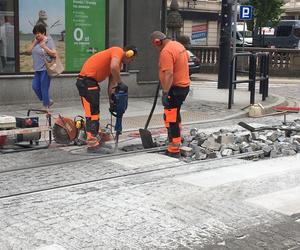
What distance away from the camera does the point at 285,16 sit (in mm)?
59344

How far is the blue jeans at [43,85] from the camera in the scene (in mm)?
10320

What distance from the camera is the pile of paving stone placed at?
26.7 ft

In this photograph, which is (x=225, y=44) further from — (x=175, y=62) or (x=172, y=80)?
(x=172, y=80)

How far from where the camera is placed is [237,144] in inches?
342

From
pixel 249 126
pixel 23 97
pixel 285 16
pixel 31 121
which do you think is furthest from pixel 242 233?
pixel 285 16

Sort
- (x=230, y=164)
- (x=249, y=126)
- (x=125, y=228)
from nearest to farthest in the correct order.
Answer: (x=125, y=228) → (x=230, y=164) → (x=249, y=126)

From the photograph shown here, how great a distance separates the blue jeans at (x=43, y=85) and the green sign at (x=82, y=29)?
242 cm

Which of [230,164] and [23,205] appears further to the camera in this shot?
[230,164]

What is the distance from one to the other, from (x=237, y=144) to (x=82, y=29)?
5744 millimetres

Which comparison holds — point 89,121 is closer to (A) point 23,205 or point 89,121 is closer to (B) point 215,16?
(A) point 23,205

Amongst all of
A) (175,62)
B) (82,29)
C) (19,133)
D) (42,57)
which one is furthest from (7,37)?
(175,62)

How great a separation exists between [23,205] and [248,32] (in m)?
34.7

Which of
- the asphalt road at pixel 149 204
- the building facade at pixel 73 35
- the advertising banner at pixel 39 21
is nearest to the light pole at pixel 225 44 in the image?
the building facade at pixel 73 35

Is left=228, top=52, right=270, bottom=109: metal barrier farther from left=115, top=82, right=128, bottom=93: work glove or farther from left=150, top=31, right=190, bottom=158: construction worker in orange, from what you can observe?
left=115, top=82, right=128, bottom=93: work glove
